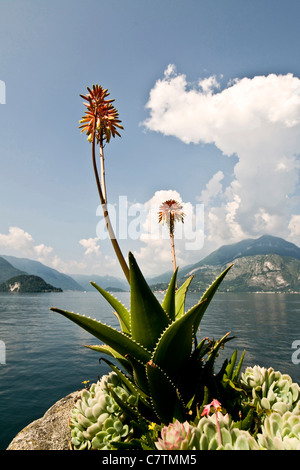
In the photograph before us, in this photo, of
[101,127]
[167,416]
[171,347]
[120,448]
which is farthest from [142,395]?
[101,127]

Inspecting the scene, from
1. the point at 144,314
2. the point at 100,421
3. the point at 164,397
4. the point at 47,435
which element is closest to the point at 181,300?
the point at 144,314

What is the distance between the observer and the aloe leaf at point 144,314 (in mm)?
2910

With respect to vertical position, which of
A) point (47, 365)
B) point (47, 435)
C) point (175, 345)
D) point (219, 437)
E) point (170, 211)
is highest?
point (170, 211)

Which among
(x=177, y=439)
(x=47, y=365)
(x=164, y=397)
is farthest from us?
(x=47, y=365)

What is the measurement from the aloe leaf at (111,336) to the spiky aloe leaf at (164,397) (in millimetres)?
349

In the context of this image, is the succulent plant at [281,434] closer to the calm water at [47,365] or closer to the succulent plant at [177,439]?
the succulent plant at [177,439]

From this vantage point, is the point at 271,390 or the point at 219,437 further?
the point at 271,390

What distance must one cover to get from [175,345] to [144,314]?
0.53 m

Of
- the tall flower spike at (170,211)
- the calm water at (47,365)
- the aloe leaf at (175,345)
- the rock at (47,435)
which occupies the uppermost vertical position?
the tall flower spike at (170,211)

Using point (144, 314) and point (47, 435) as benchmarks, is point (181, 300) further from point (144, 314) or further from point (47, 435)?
point (47, 435)

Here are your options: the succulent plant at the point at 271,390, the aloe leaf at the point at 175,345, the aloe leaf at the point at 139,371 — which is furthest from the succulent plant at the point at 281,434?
the aloe leaf at the point at 139,371

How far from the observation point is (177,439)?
1936 millimetres

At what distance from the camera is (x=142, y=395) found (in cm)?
316
